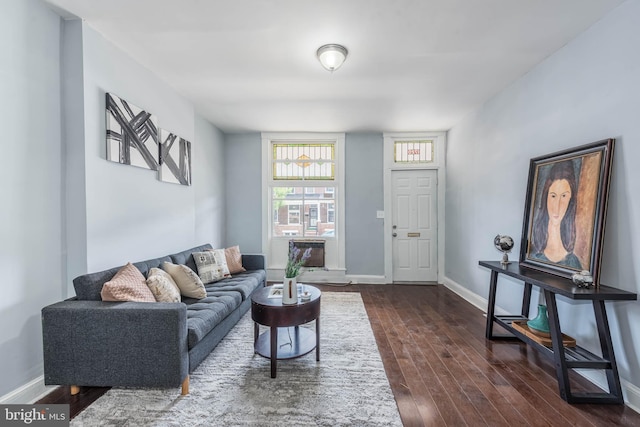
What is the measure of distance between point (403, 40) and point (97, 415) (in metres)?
3.39

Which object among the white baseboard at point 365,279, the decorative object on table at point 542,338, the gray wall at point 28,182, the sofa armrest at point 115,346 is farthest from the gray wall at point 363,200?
the gray wall at point 28,182

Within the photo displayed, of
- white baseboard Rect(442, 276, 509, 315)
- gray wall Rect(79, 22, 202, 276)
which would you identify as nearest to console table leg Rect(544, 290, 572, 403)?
white baseboard Rect(442, 276, 509, 315)

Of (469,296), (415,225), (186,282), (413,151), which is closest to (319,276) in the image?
(415,225)

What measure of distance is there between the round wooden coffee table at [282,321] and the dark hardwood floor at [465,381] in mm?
716

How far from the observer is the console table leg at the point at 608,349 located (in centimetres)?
181

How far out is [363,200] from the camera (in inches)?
192

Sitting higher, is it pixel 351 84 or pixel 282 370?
pixel 351 84

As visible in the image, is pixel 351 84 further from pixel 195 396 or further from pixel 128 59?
pixel 195 396

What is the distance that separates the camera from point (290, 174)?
16.3 ft

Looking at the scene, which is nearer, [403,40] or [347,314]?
[403,40]

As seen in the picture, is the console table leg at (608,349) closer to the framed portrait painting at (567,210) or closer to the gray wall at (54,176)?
the framed portrait painting at (567,210)

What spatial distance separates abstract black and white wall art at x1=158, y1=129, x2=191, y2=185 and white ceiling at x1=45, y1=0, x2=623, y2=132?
0.59m

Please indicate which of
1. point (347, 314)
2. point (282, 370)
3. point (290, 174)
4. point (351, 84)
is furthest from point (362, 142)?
point (282, 370)

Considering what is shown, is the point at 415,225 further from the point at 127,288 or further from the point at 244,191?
the point at 127,288
